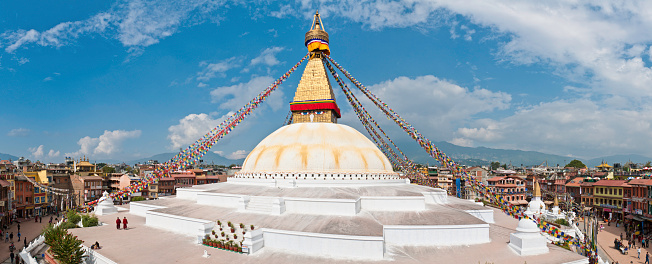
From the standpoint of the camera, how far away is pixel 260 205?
16.2 m

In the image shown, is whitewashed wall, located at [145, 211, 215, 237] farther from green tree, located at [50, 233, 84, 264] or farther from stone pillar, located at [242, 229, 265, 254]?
green tree, located at [50, 233, 84, 264]

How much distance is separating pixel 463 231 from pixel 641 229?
1166 inches

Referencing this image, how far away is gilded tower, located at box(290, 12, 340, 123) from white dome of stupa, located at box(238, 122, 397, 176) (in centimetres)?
154

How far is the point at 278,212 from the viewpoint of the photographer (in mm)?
15328

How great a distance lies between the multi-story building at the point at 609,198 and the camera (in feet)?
120

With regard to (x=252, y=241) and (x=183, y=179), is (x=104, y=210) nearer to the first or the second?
(x=252, y=241)

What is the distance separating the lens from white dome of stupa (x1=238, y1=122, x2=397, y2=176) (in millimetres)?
20016

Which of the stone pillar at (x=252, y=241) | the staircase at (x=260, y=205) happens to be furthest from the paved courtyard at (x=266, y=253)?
the staircase at (x=260, y=205)

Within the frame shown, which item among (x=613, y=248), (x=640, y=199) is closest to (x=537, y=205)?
(x=613, y=248)

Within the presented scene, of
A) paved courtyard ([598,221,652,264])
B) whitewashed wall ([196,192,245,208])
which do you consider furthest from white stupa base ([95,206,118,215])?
paved courtyard ([598,221,652,264])

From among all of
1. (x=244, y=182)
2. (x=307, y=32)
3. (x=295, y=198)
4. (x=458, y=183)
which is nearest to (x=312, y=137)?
(x=244, y=182)

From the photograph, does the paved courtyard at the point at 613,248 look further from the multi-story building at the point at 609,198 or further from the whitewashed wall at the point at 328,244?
the whitewashed wall at the point at 328,244

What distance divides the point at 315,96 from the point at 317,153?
18.4ft

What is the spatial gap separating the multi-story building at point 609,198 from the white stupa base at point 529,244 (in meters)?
31.9
